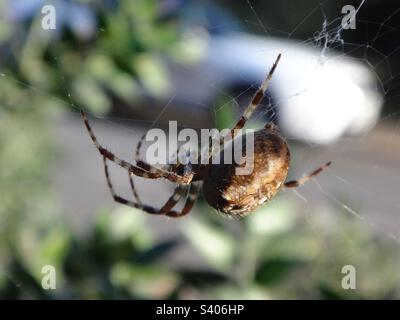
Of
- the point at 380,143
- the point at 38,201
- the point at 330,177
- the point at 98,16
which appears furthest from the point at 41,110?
the point at 380,143

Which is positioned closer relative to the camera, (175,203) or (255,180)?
(255,180)
